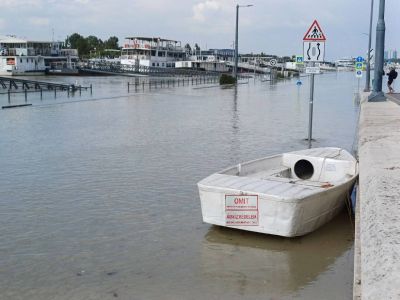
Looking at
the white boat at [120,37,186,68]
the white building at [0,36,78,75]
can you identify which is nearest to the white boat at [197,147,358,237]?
the white building at [0,36,78,75]

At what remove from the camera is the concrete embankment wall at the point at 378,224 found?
3.92 m

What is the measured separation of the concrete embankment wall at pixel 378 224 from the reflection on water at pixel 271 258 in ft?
2.42

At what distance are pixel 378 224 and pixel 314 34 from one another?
33.3 ft

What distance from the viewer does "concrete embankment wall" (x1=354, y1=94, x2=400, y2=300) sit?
3.92 meters

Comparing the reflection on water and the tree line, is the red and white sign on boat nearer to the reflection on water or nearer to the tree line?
the reflection on water

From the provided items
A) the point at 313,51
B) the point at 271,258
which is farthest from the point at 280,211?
the point at 313,51

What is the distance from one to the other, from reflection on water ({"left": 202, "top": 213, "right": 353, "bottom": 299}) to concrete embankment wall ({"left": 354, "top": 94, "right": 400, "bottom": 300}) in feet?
2.42

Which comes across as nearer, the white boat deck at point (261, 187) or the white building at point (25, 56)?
the white boat deck at point (261, 187)

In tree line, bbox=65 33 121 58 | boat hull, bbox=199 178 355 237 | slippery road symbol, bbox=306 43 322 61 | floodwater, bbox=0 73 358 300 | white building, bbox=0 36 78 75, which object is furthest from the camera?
tree line, bbox=65 33 121 58

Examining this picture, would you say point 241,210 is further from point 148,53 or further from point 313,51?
point 148,53

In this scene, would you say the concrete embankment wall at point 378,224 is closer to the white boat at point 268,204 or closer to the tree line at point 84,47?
the white boat at point 268,204

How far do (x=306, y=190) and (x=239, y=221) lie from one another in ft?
3.61

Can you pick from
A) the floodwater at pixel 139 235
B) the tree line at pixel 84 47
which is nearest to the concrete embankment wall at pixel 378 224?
the floodwater at pixel 139 235

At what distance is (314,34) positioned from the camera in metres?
14.5
